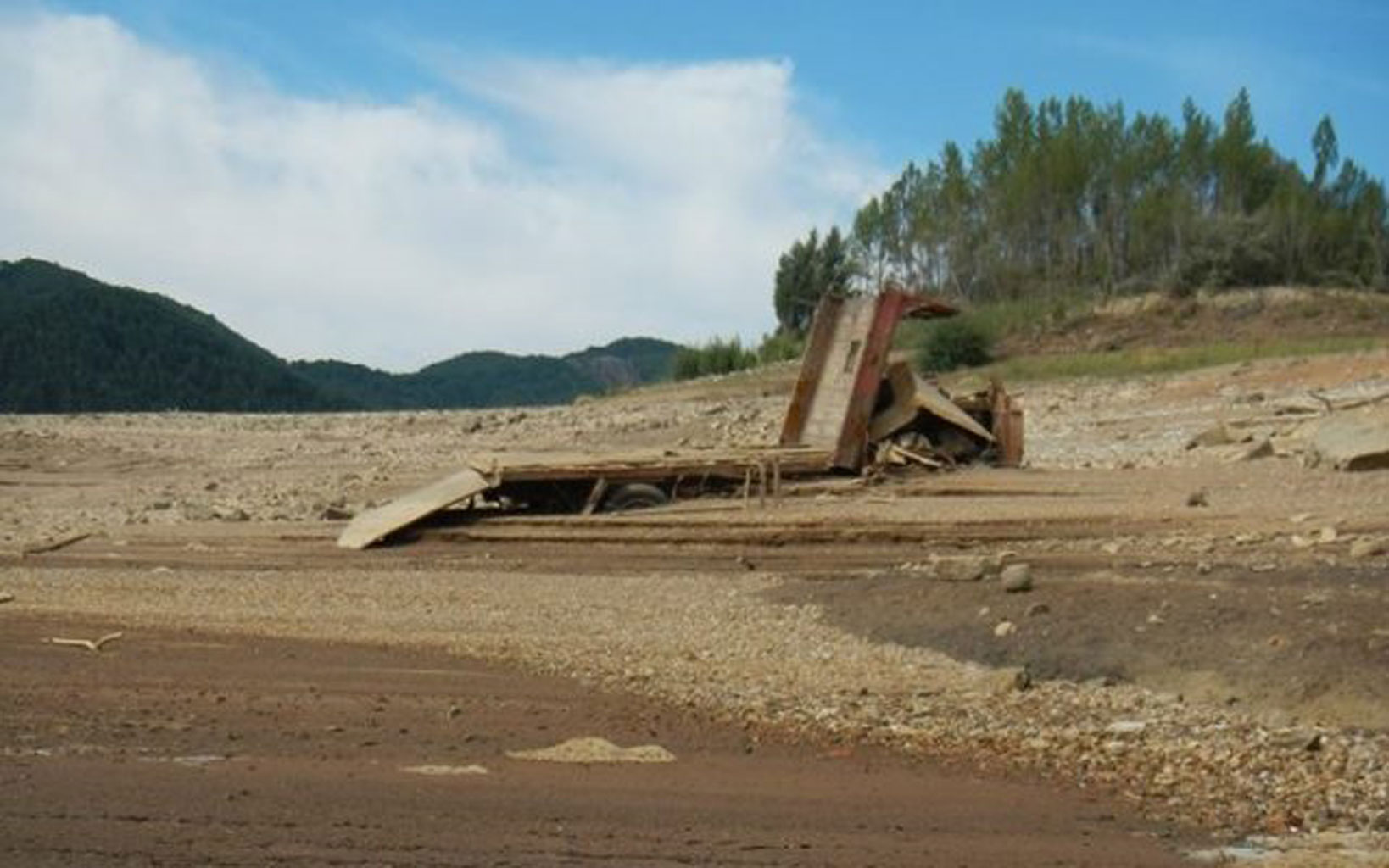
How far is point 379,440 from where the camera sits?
114 ft

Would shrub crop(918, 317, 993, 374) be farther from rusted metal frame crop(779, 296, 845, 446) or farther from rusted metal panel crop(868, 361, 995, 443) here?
rusted metal panel crop(868, 361, 995, 443)

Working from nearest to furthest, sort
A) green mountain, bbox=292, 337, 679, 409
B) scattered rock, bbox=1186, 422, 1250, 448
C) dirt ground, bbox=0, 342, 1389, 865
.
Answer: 1. dirt ground, bbox=0, 342, 1389, 865
2. scattered rock, bbox=1186, 422, 1250, 448
3. green mountain, bbox=292, 337, 679, 409

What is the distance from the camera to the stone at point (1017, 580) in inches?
489

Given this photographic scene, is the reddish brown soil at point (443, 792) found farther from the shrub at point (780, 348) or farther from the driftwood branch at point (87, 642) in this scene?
the shrub at point (780, 348)

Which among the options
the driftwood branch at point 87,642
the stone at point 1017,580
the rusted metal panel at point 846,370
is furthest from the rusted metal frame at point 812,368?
the driftwood branch at point 87,642

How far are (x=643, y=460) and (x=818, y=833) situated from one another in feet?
39.7

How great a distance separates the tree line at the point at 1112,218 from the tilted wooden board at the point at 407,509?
1390 inches

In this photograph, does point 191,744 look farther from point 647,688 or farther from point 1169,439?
point 1169,439

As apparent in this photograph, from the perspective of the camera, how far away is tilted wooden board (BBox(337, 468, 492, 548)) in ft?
56.6

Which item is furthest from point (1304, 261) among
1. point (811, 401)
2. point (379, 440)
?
point (811, 401)

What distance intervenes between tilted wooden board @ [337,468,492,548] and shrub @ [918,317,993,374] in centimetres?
2635

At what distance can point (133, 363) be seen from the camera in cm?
5684

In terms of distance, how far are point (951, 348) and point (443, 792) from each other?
37.9 meters

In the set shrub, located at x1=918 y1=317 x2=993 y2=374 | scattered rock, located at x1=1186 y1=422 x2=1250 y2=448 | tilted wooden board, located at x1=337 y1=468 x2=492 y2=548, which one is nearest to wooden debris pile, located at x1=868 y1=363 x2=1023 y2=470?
scattered rock, located at x1=1186 y1=422 x2=1250 y2=448
